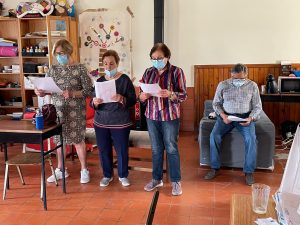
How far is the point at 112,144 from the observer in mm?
3502

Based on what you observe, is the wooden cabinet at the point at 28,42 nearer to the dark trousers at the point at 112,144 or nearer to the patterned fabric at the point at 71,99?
the patterned fabric at the point at 71,99

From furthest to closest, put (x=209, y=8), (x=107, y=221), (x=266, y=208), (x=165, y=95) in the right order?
(x=209, y=8) → (x=165, y=95) → (x=107, y=221) → (x=266, y=208)

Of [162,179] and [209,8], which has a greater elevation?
[209,8]

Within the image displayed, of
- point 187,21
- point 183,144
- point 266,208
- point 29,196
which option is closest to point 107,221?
point 29,196

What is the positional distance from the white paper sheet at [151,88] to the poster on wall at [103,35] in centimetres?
295

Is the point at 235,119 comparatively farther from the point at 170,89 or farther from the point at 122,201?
the point at 122,201

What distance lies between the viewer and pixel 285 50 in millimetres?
5383

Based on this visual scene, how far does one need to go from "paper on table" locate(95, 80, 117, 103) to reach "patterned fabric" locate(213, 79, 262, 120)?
4.17ft

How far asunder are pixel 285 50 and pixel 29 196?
4.32 metres

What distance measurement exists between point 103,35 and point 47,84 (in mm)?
2896

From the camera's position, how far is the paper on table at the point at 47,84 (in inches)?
125

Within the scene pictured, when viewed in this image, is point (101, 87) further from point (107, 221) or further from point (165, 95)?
point (107, 221)

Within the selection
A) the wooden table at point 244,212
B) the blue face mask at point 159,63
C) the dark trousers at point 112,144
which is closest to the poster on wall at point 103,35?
the dark trousers at point 112,144

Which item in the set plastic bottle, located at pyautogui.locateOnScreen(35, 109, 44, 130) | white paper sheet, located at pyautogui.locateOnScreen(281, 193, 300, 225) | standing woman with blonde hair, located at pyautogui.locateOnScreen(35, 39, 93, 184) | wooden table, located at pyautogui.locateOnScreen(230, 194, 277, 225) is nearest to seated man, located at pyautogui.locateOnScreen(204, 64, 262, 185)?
standing woman with blonde hair, located at pyautogui.locateOnScreen(35, 39, 93, 184)
